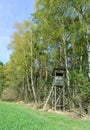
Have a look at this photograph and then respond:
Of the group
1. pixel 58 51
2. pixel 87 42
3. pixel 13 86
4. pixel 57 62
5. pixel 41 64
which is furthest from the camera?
pixel 13 86

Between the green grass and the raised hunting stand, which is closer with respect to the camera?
the green grass

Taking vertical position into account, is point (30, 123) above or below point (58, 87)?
below

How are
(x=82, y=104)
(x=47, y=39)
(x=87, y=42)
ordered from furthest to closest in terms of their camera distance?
(x=47, y=39), (x=82, y=104), (x=87, y=42)

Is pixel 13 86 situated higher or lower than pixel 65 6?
lower

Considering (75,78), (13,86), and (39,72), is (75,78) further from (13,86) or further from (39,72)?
(13,86)

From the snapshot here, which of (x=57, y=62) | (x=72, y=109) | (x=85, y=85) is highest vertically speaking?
(x=57, y=62)

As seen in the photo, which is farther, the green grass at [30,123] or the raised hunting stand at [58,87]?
the raised hunting stand at [58,87]

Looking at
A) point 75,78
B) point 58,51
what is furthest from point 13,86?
point 75,78

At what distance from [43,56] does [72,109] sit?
1075 cm

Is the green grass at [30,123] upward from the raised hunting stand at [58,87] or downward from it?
downward

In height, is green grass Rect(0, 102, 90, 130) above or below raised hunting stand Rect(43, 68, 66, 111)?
below

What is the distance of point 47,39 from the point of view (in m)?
29.9

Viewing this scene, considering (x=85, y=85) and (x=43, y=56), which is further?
(x=43, y=56)

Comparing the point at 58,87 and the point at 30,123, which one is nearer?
the point at 30,123
